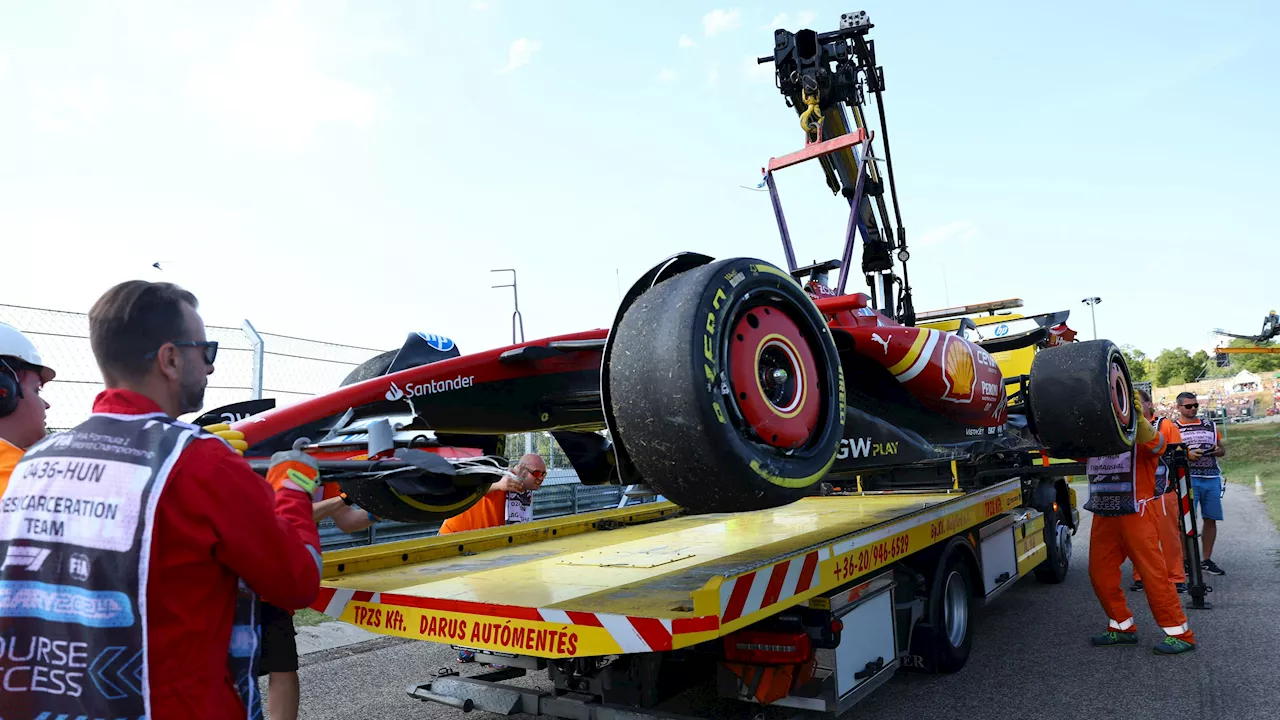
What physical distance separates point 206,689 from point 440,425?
1986 mm

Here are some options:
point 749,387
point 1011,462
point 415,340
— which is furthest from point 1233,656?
point 415,340

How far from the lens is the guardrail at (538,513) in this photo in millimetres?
7555

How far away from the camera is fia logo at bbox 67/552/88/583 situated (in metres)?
1.55

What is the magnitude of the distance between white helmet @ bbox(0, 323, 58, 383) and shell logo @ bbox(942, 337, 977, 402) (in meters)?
3.96

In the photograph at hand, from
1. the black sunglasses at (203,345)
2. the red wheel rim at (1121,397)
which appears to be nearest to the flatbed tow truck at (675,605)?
the red wheel rim at (1121,397)

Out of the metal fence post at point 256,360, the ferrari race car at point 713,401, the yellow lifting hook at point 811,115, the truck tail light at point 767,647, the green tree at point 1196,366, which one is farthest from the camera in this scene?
the green tree at point 1196,366

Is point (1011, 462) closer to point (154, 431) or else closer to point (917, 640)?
point (917, 640)

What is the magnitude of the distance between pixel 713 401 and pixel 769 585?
859 mm

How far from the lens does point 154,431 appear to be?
1607 millimetres

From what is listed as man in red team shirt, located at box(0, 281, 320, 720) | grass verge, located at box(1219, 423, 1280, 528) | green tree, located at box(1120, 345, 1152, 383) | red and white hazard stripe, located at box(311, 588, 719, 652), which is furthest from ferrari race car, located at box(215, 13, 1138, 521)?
green tree, located at box(1120, 345, 1152, 383)

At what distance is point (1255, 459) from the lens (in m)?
25.4

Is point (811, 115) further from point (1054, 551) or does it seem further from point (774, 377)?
point (1054, 551)

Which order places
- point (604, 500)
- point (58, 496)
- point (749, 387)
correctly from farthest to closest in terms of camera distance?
1. point (604, 500)
2. point (749, 387)
3. point (58, 496)

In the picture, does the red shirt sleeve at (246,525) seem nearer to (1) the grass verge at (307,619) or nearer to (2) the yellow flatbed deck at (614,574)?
(2) the yellow flatbed deck at (614,574)
